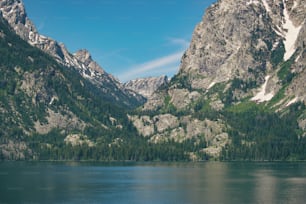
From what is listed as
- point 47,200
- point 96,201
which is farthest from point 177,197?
point 47,200

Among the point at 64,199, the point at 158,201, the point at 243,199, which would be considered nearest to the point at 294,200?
the point at 243,199

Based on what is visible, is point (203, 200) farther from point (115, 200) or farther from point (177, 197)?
point (115, 200)

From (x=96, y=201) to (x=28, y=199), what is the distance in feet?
64.3

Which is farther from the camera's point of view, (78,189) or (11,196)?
(78,189)

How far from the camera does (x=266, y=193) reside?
18400cm

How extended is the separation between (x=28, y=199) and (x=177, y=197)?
146ft

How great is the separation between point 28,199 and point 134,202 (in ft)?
101

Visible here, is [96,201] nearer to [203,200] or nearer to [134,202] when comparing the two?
[134,202]

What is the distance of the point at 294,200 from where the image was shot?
534 ft

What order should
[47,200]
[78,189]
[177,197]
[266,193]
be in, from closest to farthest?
[47,200]
[177,197]
[266,193]
[78,189]

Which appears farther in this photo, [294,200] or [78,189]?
[78,189]

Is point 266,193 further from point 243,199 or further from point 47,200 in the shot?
point 47,200

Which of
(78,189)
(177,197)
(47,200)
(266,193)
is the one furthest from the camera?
(78,189)

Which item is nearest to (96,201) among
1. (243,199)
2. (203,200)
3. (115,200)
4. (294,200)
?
(115,200)
